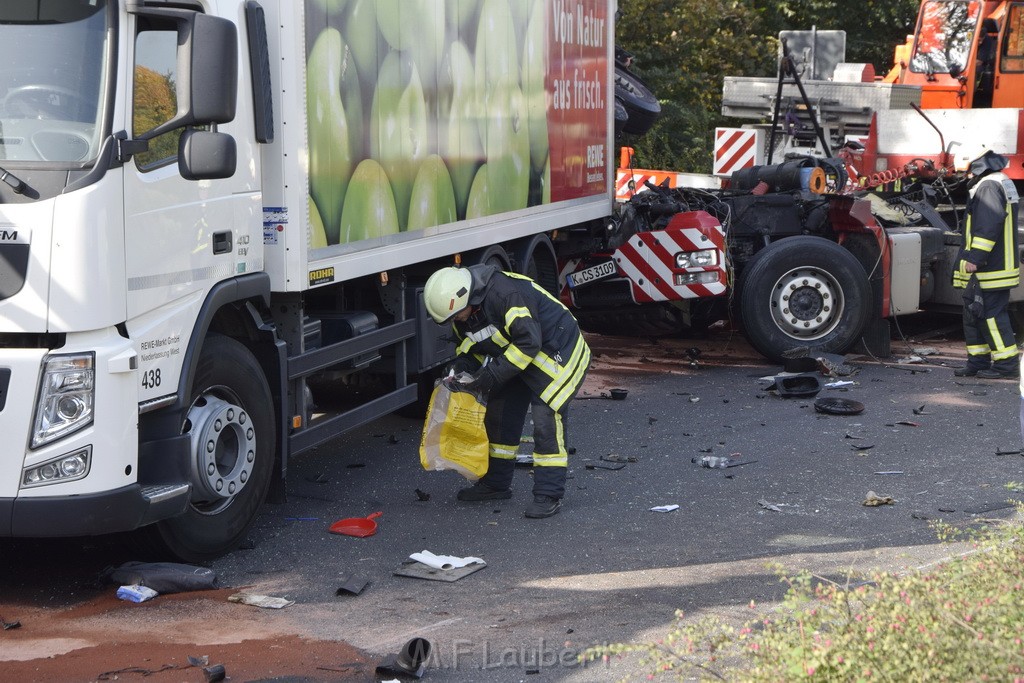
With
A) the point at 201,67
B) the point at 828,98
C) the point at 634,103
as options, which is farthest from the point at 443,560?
the point at 828,98

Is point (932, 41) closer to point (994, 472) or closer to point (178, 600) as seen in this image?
point (994, 472)

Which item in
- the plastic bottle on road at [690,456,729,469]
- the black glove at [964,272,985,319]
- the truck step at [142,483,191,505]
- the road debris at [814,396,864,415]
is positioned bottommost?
the plastic bottle on road at [690,456,729,469]

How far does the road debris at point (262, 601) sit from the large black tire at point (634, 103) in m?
7.49

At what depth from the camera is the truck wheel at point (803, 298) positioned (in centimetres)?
1055

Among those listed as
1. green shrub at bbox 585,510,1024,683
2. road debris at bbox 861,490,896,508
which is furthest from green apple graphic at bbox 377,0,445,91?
green shrub at bbox 585,510,1024,683

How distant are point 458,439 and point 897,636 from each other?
3660 millimetres

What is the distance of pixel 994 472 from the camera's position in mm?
7203

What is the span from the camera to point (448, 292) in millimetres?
6176

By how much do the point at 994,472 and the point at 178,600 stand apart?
4610 millimetres

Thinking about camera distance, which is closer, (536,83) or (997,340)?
(536,83)

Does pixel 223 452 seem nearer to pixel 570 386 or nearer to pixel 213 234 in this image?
pixel 213 234

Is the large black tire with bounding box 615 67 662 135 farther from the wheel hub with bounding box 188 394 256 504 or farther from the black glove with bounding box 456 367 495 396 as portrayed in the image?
the wheel hub with bounding box 188 394 256 504

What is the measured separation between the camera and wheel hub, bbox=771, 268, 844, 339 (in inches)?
419

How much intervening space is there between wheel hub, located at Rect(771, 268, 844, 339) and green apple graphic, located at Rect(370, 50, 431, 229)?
4428 mm
